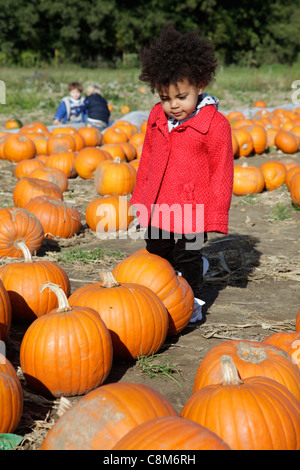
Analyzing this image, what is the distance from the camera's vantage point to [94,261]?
5480 mm

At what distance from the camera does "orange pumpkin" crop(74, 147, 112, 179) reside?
9008mm

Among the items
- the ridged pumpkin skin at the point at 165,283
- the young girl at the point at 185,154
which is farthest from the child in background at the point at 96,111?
the ridged pumpkin skin at the point at 165,283

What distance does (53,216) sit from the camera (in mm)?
6004

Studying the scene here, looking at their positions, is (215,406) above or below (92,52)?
below

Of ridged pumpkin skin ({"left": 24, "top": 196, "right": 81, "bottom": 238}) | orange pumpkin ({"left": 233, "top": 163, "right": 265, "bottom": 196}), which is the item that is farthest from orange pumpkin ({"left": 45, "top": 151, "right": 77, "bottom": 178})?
ridged pumpkin skin ({"left": 24, "top": 196, "right": 81, "bottom": 238})

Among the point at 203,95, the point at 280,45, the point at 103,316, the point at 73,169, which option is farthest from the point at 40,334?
the point at 280,45

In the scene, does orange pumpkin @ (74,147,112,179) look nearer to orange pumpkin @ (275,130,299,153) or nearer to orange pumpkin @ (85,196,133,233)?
orange pumpkin @ (85,196,133,233)

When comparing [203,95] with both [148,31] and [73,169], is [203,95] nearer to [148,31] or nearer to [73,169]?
[73,169]

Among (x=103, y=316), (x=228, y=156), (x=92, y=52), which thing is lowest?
(x=103, y=316)

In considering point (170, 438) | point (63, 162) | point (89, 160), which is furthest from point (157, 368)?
point (63, 162)

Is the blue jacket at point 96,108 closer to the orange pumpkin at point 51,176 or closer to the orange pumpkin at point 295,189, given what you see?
the orange pumpkin at point 51,176

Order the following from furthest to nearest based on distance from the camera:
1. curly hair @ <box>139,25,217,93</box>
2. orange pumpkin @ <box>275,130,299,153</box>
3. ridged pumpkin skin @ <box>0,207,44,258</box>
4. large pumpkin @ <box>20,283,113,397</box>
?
orange pumpkin @ <box>275,130,299,153</box>, ridged pumpkin skin @ <box>0,207,44,258</box>, curly hair @ <box>139,25,217,93</box>, large pumpkin @ <box>20,283,113,397</box>

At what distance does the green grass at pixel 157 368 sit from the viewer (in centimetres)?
326
